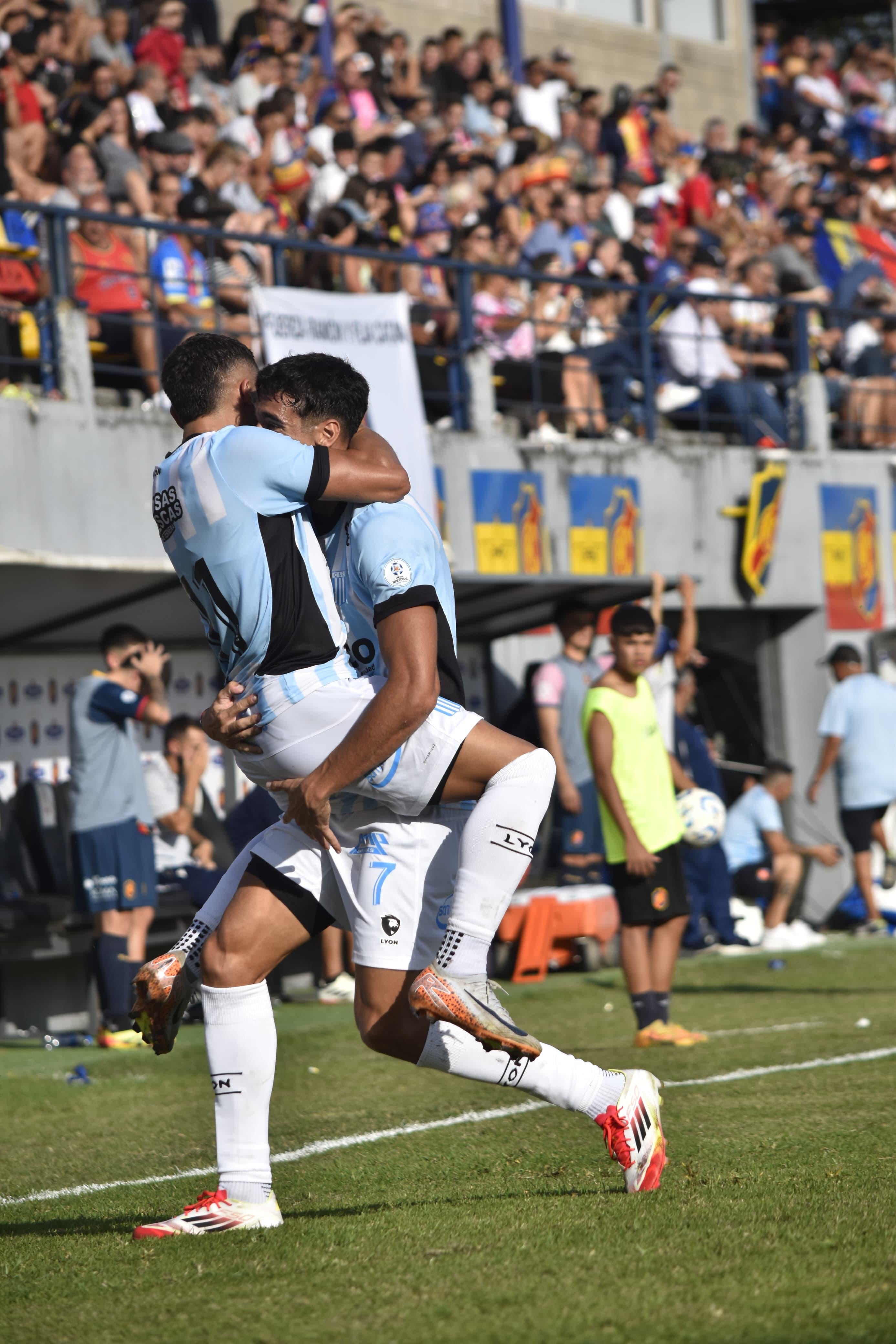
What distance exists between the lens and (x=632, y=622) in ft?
28.0

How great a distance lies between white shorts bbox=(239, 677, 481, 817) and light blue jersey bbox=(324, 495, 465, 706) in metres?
0.17

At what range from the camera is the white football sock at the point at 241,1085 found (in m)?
4.30

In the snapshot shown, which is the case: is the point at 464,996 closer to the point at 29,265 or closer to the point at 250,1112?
the point at 250,1112

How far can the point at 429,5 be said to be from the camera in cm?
2347

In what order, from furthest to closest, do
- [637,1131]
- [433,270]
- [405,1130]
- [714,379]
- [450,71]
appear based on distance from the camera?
[450,71] → [714,379] → [433,270] → [405,1130] → [637,1131]

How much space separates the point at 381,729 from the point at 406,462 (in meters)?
8.67

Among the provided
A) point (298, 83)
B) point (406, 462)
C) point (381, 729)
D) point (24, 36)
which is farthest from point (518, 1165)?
point (298, 83)

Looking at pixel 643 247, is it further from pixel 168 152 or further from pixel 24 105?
pixel 24 105

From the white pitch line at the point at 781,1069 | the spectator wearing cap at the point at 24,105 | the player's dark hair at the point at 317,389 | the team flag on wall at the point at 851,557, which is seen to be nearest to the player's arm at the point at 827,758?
the team flag on wall at the point at 851,557

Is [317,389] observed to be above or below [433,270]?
below

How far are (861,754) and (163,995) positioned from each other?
10.9 meters

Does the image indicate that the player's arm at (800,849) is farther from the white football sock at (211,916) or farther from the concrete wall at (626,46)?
the concrete wall at (626,46)

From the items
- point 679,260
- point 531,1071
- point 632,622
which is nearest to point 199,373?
point 531,1071

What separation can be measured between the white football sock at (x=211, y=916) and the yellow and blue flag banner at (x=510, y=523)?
9.82 metres
